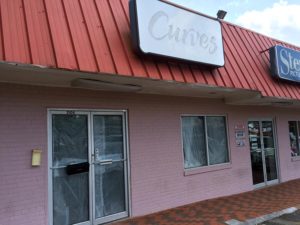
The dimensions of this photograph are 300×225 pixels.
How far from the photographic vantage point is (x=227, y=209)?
734 centimetres

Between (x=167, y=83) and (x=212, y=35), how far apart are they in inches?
75.1

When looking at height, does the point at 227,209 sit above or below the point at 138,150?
below

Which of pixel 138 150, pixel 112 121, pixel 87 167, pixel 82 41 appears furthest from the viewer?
pixel 138 150

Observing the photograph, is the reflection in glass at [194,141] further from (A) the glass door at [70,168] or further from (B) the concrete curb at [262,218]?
Answer: (A) the glass door at [70,168]

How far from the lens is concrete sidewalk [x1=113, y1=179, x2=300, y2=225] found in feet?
21.2

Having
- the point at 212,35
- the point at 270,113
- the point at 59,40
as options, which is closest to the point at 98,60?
the point at 59,40

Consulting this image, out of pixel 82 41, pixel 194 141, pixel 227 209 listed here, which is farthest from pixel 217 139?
pixel 82 41

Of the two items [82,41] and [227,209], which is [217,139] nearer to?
[227,209]

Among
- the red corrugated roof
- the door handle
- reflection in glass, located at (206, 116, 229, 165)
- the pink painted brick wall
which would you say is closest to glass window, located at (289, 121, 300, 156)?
the pink painted brick wall

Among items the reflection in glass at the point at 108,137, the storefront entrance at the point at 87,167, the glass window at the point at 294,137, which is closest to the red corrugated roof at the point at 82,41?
the storefront entrance at the point at 87,167

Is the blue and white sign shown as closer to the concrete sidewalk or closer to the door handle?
the concrete sidewalk

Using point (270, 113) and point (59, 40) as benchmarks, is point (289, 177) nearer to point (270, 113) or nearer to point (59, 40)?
point (270, 113)

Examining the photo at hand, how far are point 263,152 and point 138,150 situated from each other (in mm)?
5349

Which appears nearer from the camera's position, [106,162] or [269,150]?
[106,162]
